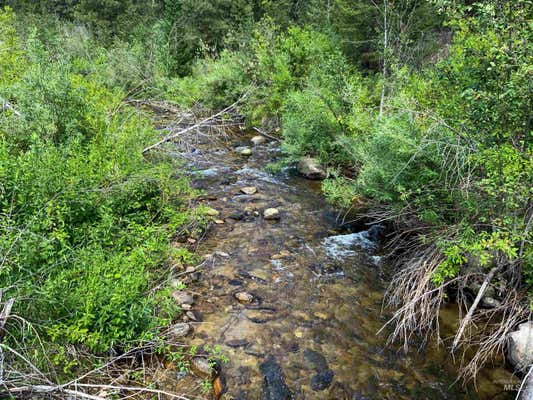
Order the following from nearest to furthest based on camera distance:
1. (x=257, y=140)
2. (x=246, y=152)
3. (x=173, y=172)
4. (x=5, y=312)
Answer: (x=5, y=312), (x=173, y=172), (x=246, y=152), (x=257, y=140)

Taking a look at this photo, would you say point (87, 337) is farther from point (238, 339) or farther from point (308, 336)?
point (308, 336)

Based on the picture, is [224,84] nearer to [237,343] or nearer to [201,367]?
[237,343]

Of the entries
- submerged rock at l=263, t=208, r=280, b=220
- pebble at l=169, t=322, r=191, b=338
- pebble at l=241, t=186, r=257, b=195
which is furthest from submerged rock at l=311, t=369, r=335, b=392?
pebble at l=241, t=186, r=257, b=195

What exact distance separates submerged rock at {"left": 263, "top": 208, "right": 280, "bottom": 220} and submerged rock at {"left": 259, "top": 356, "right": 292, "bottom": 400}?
3.40 m

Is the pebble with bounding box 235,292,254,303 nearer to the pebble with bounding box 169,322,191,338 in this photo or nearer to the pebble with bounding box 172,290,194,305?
the pebble with bounding box 172,290,194,305

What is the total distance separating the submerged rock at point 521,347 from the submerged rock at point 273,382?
2.39m

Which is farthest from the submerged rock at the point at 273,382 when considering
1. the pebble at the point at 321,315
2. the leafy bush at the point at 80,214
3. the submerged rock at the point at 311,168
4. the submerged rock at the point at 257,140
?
the submerged rock at the point at 257,140

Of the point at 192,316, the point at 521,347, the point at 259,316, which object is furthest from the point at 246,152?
the point at 521,347

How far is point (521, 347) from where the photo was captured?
3879mm

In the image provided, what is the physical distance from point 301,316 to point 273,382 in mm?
1110

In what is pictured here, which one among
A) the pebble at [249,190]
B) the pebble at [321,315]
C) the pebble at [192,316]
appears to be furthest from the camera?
the pebble at [249,190]

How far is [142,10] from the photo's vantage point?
23.4 meters

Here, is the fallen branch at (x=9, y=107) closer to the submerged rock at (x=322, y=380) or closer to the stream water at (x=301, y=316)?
the stream water at (x=301, y=316)

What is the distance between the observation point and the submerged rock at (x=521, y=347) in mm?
3834
